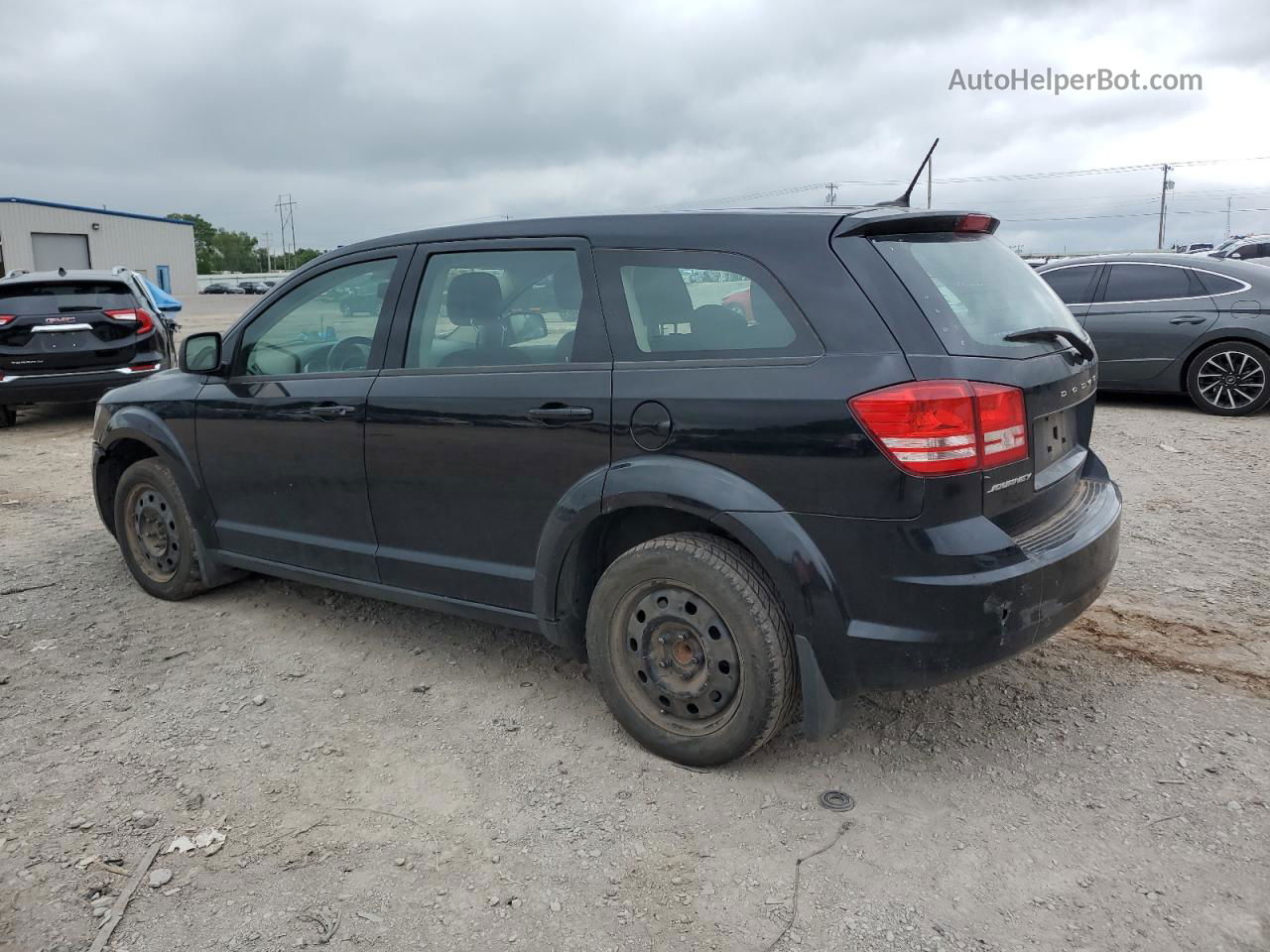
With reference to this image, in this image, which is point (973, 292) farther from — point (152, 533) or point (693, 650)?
point (152, 533)

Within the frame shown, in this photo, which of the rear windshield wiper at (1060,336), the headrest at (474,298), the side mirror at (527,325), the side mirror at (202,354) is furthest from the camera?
the side mirror at (202,354)

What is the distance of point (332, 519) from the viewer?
400 centimetres

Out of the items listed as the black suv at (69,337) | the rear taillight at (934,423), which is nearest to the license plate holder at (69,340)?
the black suv at (69,337)

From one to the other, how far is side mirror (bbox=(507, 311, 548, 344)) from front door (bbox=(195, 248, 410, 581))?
2.03 ft

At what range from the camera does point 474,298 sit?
3.64 m

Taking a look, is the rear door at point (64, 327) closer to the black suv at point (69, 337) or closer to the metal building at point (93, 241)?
the black suv at point (69, 337)

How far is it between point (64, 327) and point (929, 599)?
9.93 metres

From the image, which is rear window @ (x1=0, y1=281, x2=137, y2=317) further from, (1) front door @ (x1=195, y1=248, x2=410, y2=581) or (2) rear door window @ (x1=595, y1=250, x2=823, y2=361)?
(2) rear door window @ (x1=595, y1=250, x2=823, y2=361)

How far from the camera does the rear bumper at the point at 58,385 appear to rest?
9719mm

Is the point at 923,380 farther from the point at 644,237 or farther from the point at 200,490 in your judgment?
the point at 200,490

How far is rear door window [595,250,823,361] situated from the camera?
2.93 meters

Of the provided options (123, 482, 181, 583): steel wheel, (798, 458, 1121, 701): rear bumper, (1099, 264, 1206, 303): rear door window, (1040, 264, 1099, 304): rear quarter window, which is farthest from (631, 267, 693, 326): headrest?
(1099, 264, 1206, 303): rear door window

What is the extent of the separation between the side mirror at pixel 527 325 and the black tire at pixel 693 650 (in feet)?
2.82

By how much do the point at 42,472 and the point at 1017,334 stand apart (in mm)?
8068
